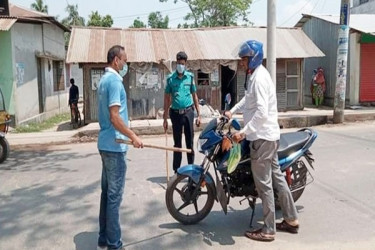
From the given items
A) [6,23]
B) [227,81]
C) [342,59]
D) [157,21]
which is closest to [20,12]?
[6,23]

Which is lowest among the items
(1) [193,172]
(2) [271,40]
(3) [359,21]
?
(1) [193,172]

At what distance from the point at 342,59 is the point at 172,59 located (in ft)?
18.0

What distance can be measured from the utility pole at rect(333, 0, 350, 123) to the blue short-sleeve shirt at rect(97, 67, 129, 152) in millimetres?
9299

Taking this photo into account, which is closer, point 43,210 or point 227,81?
point 43,210

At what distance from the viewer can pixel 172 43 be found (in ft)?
48.7

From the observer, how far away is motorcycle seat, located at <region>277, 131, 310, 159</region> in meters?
4.23

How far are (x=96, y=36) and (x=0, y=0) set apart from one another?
513 cm

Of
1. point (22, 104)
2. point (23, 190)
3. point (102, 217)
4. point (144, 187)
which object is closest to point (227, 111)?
point (102, 217)

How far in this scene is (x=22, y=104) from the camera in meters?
13.8

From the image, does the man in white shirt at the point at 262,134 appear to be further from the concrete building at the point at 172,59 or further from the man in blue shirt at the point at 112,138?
the concrete building at the point at 172,59

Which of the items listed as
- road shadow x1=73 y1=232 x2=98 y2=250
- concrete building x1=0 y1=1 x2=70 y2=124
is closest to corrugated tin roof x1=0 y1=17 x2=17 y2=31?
concrete building x1=0 y1=1 x2=70 y2=124

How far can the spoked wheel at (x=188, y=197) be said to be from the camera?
14.2 feet

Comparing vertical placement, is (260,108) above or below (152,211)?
above

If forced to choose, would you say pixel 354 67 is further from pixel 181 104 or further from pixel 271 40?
pixel 181 104
